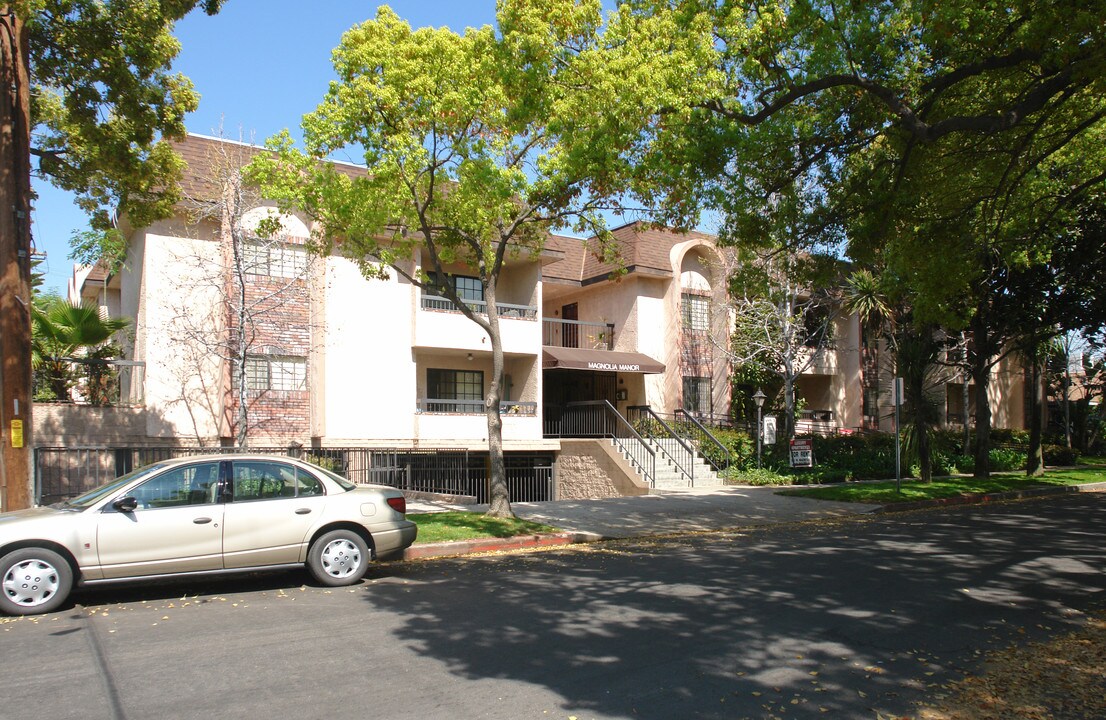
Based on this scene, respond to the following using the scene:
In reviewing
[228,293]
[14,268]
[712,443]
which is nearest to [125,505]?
[14,268]

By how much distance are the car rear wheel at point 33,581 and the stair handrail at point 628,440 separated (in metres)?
15.3

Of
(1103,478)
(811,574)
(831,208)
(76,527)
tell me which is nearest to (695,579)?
(811,574)

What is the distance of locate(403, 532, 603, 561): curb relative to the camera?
37.6 ft

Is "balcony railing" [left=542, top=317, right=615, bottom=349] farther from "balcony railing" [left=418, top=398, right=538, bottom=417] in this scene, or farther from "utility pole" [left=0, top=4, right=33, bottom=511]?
"utility pole" [left=0, top=4, right=33, bottom=511]

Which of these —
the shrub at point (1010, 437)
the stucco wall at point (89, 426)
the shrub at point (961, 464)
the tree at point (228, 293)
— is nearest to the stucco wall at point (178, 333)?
the tree at point (228, 293)

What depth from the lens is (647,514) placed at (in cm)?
1631

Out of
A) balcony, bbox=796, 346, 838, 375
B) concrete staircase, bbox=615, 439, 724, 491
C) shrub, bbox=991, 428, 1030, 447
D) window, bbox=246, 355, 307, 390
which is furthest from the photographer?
shrub, bbox=991, 428, 1030, 447

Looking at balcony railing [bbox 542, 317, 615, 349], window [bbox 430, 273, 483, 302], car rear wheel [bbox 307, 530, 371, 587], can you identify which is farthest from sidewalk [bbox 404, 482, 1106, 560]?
window [bbox 430, 273, 483, 302]

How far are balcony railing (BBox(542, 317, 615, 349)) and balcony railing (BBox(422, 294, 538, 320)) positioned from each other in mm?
3552

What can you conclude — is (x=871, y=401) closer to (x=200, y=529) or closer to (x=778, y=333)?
(x=778, y=333)

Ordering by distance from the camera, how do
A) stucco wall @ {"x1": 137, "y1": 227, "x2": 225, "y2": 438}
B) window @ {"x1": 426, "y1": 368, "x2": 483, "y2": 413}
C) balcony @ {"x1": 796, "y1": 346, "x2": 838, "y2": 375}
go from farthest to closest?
balcony @ {"x1": 796, "y1": 346, "x2": 838, "y2": 375}
window @ {"x1": 426, "y1": 368, "x2": 483, "y2": 413}
stucco wall @ {"x1": 137, "y1": 227, "x2": 225, "y2": 438}

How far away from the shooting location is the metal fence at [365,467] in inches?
605

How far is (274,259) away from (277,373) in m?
3.05

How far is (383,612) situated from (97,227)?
11.3m
